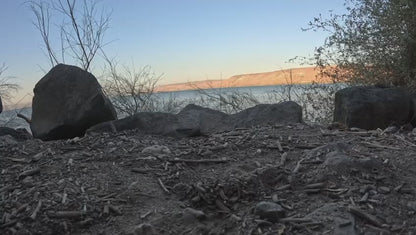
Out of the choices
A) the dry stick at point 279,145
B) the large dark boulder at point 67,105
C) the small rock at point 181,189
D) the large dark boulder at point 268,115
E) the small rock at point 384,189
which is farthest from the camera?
the large dark boulder at point 67,105

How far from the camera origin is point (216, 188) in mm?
3166

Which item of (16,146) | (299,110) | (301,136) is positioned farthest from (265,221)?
(299,110)

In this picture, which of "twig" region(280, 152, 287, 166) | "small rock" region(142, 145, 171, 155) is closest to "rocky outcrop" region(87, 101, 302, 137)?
"small rock" region(142, 145, 171, 155)

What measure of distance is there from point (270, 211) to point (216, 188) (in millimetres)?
468

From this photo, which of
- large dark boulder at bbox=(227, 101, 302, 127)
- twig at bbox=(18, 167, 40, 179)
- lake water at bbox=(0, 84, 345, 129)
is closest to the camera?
twig at bbox=(18, 167, 40, 179)

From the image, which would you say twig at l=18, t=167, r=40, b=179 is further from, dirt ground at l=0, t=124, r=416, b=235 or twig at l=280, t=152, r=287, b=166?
twig at l=280, t=152, r=287, b=166

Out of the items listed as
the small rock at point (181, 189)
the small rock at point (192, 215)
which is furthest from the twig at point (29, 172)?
the small rock at point (192, 215)

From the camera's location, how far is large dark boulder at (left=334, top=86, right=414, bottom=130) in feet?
22.0

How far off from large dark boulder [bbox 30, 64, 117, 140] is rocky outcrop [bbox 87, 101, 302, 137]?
51 centimetres

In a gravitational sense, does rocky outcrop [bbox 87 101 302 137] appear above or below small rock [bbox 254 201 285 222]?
above

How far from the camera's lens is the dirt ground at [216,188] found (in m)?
2.79

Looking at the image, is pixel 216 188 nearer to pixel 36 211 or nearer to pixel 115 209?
pixel 115 209

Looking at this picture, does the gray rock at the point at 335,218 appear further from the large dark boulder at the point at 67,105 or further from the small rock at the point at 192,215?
the large dark boulder at the point at 67,105

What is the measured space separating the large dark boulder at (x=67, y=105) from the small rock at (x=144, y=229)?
12.4 feet
